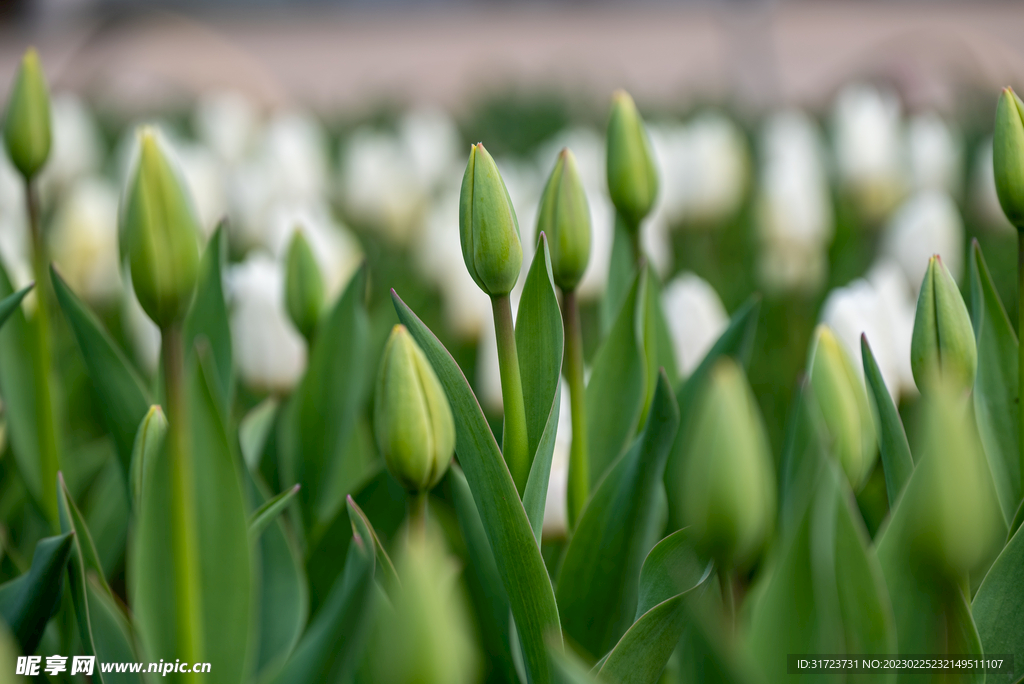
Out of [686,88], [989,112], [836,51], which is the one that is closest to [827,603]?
[989,112]

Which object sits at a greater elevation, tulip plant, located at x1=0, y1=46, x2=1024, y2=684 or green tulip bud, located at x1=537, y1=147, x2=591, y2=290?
green tulip bud, located at x1=537, y1=147, x2=591, y2=290

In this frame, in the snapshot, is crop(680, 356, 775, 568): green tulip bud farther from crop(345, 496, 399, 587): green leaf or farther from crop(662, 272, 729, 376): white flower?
crop(662, 272, 729, 376): white flower

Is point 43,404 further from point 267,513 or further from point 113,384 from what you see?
point 267,513

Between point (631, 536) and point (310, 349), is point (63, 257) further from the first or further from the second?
point (631, 536)

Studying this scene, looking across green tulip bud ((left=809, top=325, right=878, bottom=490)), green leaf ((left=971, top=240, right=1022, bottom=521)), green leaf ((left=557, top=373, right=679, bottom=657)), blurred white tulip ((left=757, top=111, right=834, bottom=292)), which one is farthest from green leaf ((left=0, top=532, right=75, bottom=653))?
blurred white tulip ((left=757, top=111, right=834, bottom=292))

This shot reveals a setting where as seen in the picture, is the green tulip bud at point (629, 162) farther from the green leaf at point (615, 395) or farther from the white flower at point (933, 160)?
the white flower at point (933, 160)

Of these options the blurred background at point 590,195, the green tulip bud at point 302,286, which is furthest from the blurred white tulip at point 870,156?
the green tulip bud at point 302,286
